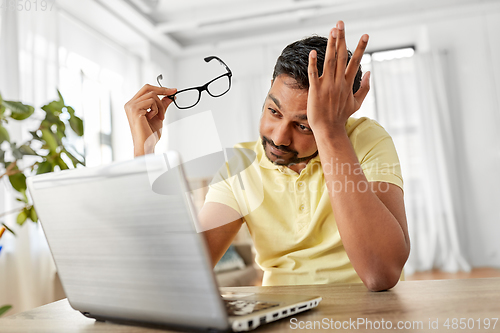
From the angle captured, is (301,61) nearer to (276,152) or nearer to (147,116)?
(276,152)

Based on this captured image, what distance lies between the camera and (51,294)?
108 inches

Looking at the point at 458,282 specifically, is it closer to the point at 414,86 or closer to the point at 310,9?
the point at 310,9

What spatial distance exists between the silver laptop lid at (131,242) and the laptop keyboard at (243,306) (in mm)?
65

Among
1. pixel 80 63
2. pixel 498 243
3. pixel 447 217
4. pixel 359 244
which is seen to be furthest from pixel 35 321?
pixel 498 243

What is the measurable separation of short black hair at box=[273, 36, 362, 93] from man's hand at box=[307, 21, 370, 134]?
136 mm

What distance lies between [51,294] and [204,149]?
8.03ft

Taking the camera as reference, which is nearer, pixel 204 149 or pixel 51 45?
pixel 204 149

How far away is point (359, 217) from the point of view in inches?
29.9

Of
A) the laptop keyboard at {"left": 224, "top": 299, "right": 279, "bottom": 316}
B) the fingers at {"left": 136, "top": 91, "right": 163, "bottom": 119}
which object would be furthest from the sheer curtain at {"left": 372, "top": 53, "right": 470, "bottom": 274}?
the laptop keyboard at {"left": 224, "top": 299, "right": 279, "bottom": 316}

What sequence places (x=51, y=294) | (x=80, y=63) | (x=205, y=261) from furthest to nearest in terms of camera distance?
(x=80, y=63), (x=51, y=294), (x=205, y=261)

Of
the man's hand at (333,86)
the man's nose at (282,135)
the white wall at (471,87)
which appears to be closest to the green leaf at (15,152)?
the man's nose at (282,135)

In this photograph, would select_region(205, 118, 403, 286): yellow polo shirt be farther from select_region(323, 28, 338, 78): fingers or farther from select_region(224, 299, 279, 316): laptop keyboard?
select_region(224, 299, 279, 316): laptop keyboard

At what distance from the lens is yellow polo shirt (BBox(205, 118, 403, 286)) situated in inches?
37.6

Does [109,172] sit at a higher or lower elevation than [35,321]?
higher
